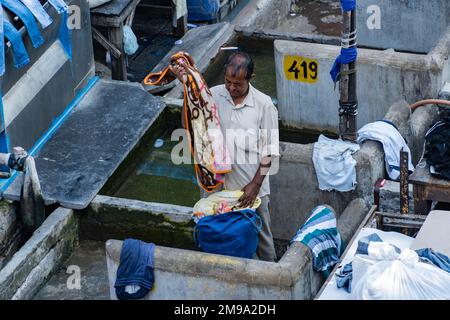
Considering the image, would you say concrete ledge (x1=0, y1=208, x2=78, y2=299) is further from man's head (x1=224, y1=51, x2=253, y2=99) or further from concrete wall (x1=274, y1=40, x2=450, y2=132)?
concrete wall (x1=274, y1=40, x2=450, y2=132)

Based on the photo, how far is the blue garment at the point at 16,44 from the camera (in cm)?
987

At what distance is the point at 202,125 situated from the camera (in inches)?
323

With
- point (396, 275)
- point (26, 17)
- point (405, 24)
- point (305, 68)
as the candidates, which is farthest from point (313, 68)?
point (396, 275)

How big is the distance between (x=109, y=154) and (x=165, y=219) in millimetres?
1304

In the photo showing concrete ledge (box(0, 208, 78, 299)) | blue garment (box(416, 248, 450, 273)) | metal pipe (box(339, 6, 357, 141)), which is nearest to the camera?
blue garment (box(416, 248, 450, 273))

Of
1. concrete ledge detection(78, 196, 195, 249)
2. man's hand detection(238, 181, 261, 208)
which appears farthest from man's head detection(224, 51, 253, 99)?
concrete ledge detection(78, 196, 195, 249)

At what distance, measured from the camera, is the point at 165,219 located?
9758 mm

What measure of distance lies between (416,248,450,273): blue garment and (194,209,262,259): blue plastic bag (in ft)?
4.37

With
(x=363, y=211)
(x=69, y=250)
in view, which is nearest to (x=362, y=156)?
(x=363, y=211)

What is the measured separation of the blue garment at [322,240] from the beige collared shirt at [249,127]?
0.58 meters

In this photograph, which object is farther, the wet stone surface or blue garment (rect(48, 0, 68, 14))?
blue garment (rect(48, 0, 68, 14))

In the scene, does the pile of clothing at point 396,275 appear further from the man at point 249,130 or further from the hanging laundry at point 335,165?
the hanging laundry at point 335,165

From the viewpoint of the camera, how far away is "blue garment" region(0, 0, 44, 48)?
33.0 ft
